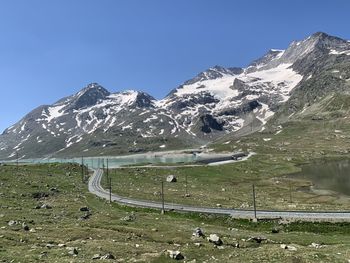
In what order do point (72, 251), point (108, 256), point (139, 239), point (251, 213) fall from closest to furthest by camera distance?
point (108, 256) < point (72, 251) < point (139, 239) < point (251, 213)

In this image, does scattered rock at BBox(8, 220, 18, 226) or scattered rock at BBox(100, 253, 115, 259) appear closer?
scattered rock at BBox(100, 253, 115, 259)

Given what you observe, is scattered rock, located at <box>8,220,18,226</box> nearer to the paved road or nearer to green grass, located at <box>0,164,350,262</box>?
green grass, located at <box>0,164,350,262</box>

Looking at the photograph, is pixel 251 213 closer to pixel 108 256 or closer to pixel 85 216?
pixel 85 216

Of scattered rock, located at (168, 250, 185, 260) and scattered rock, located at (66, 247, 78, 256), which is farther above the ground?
scattered rock, located at (66, 247, 78, 256)

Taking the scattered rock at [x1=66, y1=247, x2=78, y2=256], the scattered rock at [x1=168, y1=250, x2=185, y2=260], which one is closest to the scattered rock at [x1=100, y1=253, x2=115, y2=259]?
the scattered rock at [x1=66, y1=247, x2=78, y2=256]

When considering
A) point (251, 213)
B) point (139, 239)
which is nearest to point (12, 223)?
point (139, 239)

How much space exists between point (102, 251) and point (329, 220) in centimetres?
4914

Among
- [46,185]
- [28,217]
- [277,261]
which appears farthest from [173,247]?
[46,185]

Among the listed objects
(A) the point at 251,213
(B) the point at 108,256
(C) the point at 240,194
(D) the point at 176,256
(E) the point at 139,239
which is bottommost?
(A) the point at 251,213

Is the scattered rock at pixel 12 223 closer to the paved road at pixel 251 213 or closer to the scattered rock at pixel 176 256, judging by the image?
the scattered rock at pixel 176 256

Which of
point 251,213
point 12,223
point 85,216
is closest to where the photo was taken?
point 12,223

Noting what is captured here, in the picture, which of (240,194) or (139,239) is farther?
(240,194)

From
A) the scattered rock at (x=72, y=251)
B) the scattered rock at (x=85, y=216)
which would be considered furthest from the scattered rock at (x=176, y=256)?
the scattered rock at (x=85, y=216)

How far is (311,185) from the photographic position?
555ft
